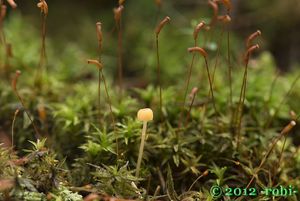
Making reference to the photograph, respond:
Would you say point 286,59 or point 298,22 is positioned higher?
point 298,22

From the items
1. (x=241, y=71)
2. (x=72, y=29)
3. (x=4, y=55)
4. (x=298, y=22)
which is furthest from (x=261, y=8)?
(x=4, y=55)

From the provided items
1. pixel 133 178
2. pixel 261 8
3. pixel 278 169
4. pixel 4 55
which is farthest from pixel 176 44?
pixel 133 178

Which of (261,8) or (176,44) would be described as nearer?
(176,44)

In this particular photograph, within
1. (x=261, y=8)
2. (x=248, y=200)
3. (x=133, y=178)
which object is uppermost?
(x=261, y=8)

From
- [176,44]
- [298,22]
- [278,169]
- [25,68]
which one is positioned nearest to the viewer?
[278,169]

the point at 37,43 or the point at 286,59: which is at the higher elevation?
the point at 37,43

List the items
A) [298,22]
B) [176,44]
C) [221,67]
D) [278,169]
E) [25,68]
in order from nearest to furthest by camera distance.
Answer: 1. [278,169]
2. [25,68]
3. [221,67]
4. [176,44]
5. [298,22]

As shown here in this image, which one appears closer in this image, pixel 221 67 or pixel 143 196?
pixel 143 196

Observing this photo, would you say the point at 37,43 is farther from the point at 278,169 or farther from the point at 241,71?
the point at 278,169

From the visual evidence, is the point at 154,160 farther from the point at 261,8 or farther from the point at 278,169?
the point at 261,8
